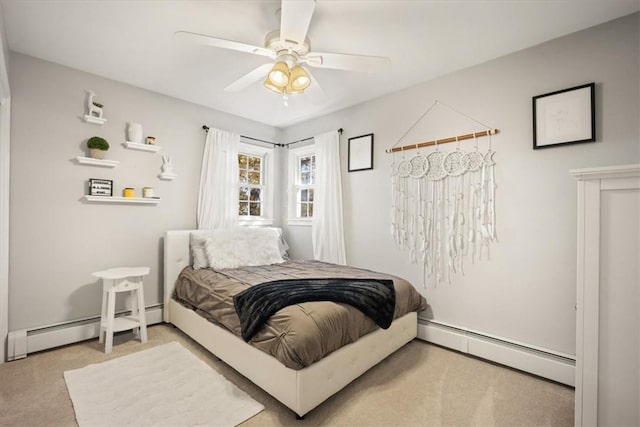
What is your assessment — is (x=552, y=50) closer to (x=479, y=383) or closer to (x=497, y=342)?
(x=497, y=342)

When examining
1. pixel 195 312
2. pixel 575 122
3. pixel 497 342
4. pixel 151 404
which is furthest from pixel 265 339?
pixel 575 122

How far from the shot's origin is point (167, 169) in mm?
3287

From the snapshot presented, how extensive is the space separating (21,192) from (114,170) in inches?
27.9

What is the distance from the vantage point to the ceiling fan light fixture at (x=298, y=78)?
2014mm

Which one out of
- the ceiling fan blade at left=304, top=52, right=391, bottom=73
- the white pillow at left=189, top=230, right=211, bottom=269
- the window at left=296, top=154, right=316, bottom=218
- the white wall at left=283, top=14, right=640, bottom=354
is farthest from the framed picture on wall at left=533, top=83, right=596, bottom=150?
the white pillow at left=189, top=230, right=211, bottom=269

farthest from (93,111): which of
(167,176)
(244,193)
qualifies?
(244,193)

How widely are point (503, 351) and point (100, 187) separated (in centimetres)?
392

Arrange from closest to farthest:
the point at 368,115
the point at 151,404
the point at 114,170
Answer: the point at 151,404
the point at 114,170
the point at 368,115

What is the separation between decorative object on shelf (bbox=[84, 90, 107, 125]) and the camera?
2742 millimetres

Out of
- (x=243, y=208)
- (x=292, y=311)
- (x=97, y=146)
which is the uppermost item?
(x=97, y=146)

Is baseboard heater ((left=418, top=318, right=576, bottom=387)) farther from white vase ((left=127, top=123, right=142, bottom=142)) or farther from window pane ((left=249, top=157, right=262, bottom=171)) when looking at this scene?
white vase ((left=127, top=123, right=142, bottom=142))

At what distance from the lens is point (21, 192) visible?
2479mm

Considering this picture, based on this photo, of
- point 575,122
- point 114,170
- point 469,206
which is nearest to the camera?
point 575,122

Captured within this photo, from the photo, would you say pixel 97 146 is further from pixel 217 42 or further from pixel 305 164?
pixel 305 164
